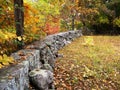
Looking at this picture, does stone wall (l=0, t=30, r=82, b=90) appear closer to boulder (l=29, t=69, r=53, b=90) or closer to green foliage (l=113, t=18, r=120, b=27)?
boulder (l=29, t=69, r=53, b=90)

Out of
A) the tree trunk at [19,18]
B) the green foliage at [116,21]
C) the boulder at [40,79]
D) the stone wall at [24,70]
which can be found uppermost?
the tree trunk at [19,18]

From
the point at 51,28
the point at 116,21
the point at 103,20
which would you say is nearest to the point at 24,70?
the point at 51,28

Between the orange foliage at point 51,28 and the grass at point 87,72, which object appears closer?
the grass at point 87,72

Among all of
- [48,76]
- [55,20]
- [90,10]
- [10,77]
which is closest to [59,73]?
[48,76]

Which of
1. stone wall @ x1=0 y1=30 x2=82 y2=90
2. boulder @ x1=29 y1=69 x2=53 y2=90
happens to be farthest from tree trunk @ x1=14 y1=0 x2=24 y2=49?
boulder @ x1=29 y1=69 x2=53 y2=90

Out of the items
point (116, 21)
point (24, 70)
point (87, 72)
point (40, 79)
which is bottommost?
point (116, 21)

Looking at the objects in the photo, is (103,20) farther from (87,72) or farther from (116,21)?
(87,72)

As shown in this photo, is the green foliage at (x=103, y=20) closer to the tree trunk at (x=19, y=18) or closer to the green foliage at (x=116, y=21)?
the green foliage at (x=116, y=21)

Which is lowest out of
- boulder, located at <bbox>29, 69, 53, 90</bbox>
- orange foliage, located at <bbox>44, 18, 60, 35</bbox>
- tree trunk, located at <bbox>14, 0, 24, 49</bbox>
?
orange foliage, located at <bbox>44, 18, 60, 35</bbox>

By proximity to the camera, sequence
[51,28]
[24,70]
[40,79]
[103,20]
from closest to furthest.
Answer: [24,70]
[40,79]
[51,28]
[103,20]

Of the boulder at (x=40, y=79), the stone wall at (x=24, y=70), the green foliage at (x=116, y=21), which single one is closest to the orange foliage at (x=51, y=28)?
the stone wall at (x=24, y=70)

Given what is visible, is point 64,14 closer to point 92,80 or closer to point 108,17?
point 108,17

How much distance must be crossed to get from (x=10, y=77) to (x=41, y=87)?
5.20 ft

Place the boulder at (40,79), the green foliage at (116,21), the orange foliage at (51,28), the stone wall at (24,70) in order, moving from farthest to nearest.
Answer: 1. the green foliage at (116,21)
2. the orange foliage at (51,28)
3. the boulder at (40,79)
4. the stone wall at (24,70)
